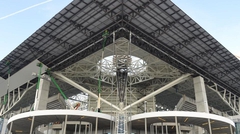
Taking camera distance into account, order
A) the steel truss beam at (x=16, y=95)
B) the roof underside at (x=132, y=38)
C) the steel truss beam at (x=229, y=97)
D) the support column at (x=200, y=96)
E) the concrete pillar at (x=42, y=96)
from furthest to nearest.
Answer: the steel truss beam at (x=229, y=97)
the steel truss beam at (x=16, y=95)
the support column at (x=200, y=96)
the concrete pillar at (x=42, y=96)
the roof underside at (x=132, y=38)

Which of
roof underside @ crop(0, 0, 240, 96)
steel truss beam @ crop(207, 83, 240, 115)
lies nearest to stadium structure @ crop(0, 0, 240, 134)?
roof underside @ crop(0, 0, 240, 96)

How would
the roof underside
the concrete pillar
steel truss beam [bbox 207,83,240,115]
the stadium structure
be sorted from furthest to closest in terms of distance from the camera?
1. steel truss beam [bbox 207,83,240,115]
2. the concrete pillar
3. the stadium structure
4. the roof underside

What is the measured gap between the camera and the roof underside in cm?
3259

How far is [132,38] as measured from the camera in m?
38.1

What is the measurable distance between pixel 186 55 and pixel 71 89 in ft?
107

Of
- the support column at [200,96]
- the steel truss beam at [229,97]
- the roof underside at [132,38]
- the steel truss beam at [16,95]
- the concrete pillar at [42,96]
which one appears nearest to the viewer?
the roof underside at [132,38]

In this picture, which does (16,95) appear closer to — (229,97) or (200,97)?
(200,97)

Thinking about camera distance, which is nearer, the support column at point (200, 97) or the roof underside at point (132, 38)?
the roof underside at point (132, 38)

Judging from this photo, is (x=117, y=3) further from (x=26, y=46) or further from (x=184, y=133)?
(x=184, y=133)

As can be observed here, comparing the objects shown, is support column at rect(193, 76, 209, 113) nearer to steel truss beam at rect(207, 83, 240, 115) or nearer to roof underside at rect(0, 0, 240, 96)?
roof underside at rect(0, 0, 240, 96)

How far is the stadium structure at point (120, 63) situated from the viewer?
1288 inches

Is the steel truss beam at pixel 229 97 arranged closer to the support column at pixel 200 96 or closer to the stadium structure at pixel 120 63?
the stadium structure at pixel 120 63

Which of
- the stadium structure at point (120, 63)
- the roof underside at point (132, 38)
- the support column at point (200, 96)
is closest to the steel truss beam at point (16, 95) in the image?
the stadium structure at point (120, 63)

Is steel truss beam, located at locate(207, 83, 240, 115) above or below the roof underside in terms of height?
below
